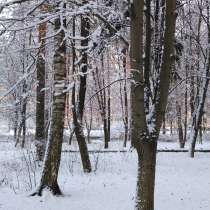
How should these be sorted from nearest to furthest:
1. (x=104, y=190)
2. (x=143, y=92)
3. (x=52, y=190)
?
1. (x=143, y=92)
2. (x=52, y=190)
3. (x=104, y=190)

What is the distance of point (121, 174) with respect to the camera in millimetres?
Answer: 14500

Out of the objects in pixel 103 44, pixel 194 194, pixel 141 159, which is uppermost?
pixel 103 44

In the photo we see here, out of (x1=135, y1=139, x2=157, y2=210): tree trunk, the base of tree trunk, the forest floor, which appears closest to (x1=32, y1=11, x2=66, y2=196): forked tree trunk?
the base of tree trunk

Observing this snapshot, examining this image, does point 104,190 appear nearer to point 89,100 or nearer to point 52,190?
point 52,190

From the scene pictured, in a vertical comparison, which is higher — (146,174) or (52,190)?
(146,174)

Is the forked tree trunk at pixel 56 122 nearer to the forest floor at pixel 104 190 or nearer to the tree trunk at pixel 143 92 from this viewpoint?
the forest floor at pixel 104 190

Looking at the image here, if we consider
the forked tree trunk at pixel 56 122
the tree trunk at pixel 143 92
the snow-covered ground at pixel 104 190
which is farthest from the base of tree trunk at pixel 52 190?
the tree trunk at pixel 143 92

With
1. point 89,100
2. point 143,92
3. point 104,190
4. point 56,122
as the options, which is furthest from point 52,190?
point 143,92

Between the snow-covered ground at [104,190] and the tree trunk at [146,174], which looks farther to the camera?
the snow-covered ground at [104,190]

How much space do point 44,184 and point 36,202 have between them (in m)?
0.80

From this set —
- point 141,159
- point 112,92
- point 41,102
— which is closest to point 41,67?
point 41,102

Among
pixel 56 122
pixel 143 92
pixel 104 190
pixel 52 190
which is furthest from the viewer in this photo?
pixel 104 190

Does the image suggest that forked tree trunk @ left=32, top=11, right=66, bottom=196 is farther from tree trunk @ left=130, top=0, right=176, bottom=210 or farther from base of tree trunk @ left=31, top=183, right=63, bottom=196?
tree trunk @ left=130, top=0, right=176, bottom=210

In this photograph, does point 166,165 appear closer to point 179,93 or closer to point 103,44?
point 103,44
